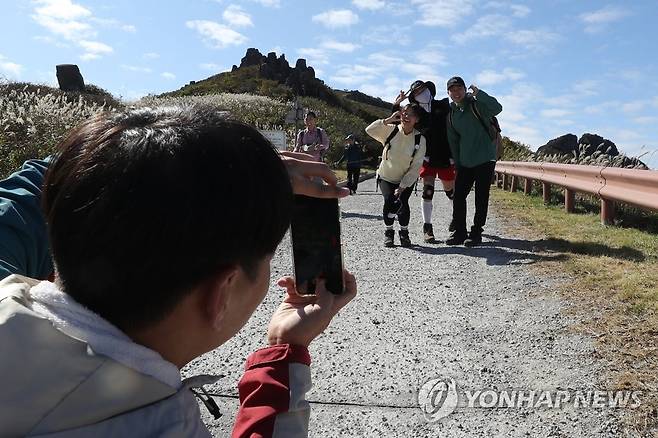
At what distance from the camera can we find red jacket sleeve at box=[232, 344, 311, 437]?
1293 millimetres

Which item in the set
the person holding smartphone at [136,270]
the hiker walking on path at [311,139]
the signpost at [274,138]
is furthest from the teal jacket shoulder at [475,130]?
the person holding smartphone at [136,270]

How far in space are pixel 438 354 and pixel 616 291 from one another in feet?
5.49

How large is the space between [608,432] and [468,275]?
2982 mm

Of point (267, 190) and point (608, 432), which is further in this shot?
point (608, 432)

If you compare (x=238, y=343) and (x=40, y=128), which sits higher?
(x=40, y=128)

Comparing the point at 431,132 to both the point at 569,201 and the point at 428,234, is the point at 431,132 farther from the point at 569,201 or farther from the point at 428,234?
the point at 569,201

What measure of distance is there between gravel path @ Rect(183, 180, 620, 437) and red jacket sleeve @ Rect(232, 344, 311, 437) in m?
1.33

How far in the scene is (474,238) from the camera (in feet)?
23.6

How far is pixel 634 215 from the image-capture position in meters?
8.16

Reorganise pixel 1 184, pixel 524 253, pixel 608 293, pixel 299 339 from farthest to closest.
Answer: pixel 524 253, pixel 608 293, pixel 1 184, pixel 299 339

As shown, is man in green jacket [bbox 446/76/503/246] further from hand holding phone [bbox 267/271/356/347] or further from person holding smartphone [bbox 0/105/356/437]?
person holding smartphone [bbox 0/105/356/437]

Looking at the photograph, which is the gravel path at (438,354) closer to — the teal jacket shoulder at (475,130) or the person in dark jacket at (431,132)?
the teal jacket shoulder at (475,130)

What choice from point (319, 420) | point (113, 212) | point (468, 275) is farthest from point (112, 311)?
point (468, 275)

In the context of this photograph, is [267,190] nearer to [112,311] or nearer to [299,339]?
[112,311]
